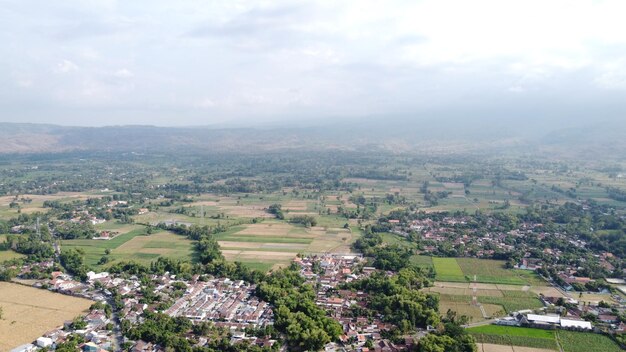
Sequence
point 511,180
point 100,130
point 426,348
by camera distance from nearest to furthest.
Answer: point 426,348 < point 511,180 < point 100,130

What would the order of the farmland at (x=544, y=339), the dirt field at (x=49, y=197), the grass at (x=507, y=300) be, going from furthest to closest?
1. the dirt field at (x=49, y=197)
2. the grass at (x=507, y=300)
3. the farmland at (x=544, y=339)

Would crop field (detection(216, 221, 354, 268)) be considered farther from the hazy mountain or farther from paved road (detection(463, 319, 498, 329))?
the hazy mountain

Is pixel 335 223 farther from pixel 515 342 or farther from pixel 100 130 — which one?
pixel 100 130

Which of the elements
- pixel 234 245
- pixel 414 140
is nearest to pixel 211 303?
pixel 234 245

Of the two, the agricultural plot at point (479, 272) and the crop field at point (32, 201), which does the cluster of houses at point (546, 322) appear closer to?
the agricultural plot at point (479, 272)

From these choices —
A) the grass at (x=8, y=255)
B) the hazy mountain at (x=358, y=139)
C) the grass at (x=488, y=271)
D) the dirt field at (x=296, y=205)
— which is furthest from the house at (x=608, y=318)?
the hazy mountain at (x=358, y=139)
